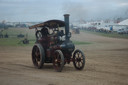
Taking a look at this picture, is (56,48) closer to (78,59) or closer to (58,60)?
(58,60)

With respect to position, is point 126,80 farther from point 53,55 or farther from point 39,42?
point 39,42

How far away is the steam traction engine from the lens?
9.64 meters

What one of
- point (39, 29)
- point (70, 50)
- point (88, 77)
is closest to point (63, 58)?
point (70, 50)

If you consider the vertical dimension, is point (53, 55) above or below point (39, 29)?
below

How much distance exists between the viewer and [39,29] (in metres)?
11.5

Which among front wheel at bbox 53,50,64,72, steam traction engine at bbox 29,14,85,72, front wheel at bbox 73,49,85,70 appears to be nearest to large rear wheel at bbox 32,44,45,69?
steam traction engine at bbox 29,14,85,72

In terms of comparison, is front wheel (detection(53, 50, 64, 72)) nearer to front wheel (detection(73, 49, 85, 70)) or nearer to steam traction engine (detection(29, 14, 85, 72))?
steam traction engine (detection(29, 14, 85, 72))

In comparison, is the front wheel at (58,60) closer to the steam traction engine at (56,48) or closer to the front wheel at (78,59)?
the steam traction engine at (56,48)

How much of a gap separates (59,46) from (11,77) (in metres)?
2.28

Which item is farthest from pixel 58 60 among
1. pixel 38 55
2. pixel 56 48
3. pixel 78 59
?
pixel 38 55

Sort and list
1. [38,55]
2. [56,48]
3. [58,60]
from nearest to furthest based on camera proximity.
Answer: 1. [58,60]
2. [56,48]
3. [38,55]

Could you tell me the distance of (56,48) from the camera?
984 cm

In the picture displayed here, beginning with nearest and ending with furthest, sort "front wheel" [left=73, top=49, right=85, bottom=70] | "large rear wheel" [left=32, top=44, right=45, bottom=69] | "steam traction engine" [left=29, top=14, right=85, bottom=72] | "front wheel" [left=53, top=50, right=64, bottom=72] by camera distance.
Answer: "front wheel" [left=53, top=50, right=64, bottom=72], "steam traction engine" [left=29, top=14, right=85, bottom=72], "front wheel" [left=73, top=49, right=85, bottom=70], "large rear wheel" [left=32, top=44, right=45, bottom=69]

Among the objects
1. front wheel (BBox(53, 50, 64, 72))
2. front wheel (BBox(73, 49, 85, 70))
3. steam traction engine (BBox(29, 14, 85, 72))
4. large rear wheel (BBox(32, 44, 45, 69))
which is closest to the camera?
front wheel (BBox(53, 50, 64, 72))
